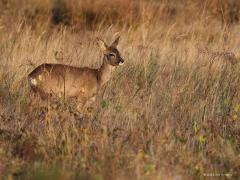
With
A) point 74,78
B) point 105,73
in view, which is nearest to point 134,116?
point 74,78

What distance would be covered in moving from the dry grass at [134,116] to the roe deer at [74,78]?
0.51 ft

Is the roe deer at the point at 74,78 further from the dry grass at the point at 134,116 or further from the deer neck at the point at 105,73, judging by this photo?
the dry grass at the point at 134,116

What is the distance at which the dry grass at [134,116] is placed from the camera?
5.83 meters

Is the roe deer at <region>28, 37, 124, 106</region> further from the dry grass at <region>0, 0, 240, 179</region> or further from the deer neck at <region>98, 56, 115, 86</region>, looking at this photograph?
the dry grass at <region>0, 0, 240, 179</region>

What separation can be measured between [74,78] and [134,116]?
2.04 metres

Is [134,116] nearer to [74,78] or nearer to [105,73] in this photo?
[74,78]

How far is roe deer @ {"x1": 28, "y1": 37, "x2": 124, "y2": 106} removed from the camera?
829cm

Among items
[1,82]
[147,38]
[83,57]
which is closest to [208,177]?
[1,82]

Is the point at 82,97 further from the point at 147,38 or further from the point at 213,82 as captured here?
the point at 147,38

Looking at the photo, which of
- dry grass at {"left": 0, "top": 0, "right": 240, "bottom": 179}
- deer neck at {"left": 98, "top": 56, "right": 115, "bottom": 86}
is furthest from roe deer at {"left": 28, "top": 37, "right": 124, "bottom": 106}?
dry grass at {"left": 0, "top": 0, "right": 240, "bottom": 179}

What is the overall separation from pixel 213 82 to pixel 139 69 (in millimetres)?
1115

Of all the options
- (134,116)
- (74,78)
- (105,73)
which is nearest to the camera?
(134,116)

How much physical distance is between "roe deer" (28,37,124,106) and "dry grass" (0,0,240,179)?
156mm

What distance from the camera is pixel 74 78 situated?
8.84 meters
